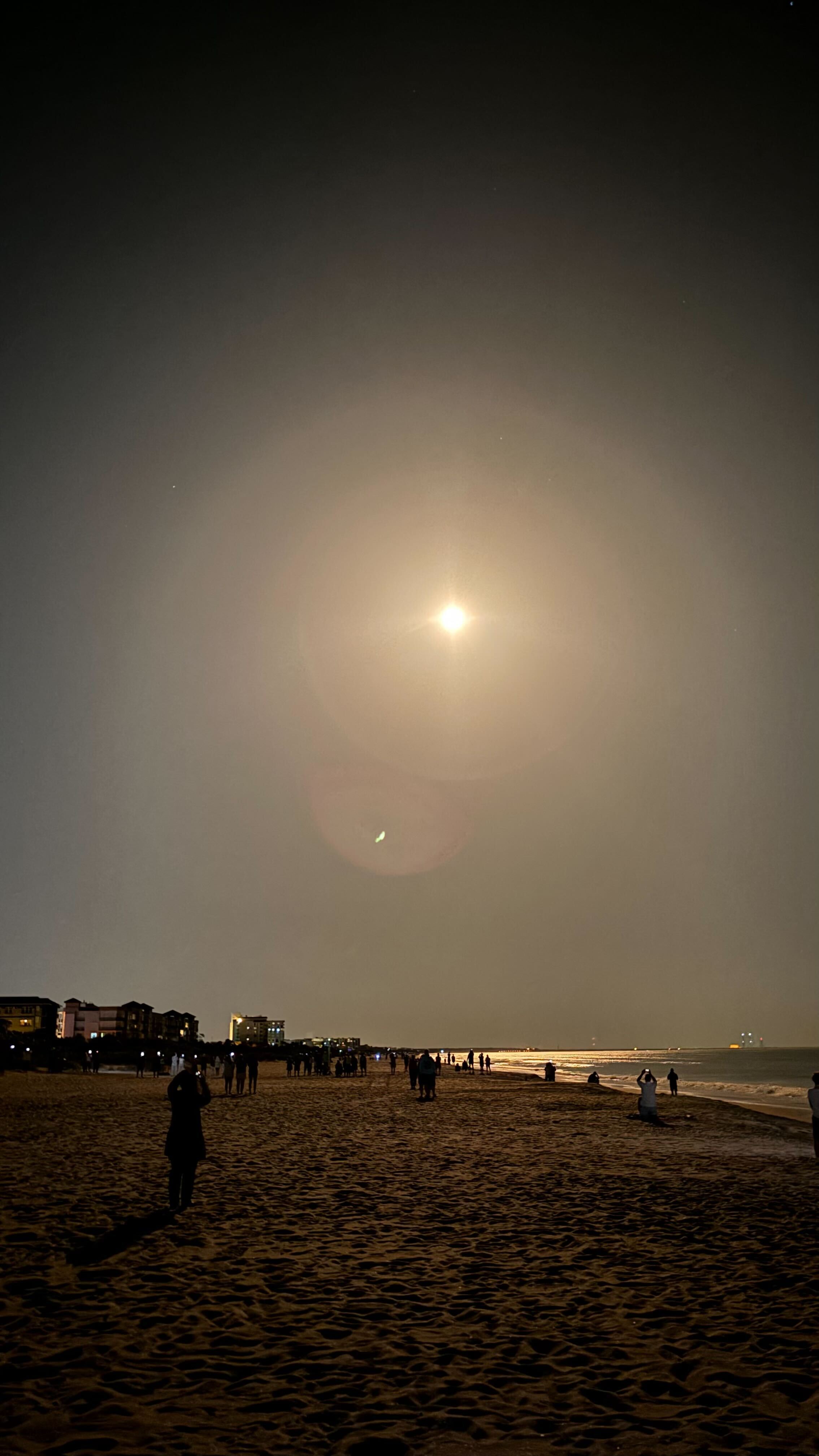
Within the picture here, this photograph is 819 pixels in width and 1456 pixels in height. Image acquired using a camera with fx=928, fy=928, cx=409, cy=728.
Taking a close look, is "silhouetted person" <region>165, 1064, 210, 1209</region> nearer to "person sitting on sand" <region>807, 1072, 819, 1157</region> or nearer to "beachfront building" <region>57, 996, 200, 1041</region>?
"person sitting on sand" <region>807, 1072, 819, 1157</region>

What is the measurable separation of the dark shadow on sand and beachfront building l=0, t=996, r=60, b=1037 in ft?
409

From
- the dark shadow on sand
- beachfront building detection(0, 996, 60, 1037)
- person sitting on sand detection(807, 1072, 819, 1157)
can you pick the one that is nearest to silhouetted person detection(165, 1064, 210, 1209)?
the dark shadow on sand

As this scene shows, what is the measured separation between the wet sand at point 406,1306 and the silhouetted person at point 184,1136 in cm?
43

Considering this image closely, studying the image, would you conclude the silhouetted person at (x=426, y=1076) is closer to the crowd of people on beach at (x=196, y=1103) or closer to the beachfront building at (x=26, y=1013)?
the crowd of people on beach at (x=196, y=1103)

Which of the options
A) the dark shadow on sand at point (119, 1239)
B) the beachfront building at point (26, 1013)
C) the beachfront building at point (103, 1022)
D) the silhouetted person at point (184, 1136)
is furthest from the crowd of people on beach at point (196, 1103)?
the beachfront building at point (103, 1022)

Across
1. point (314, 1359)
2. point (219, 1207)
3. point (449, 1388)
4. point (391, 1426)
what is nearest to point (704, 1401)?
point (449, 1388)

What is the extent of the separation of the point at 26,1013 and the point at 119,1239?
13055 cm

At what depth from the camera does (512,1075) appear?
253 feet

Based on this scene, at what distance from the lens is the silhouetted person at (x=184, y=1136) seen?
39.8 ft

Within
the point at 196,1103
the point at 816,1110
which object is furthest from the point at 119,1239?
the point at 816,1110

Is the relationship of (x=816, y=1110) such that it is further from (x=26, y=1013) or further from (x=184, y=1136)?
(x=26, y=1013)

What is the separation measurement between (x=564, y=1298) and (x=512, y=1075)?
2865 inches

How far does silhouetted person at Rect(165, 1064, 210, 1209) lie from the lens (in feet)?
39.8

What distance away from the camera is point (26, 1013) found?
416 ft
